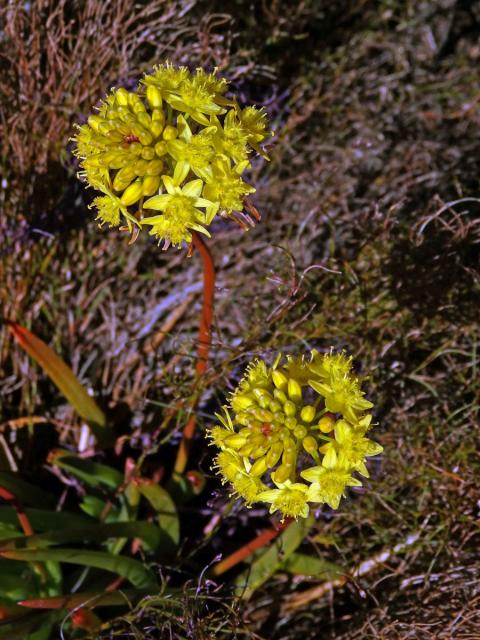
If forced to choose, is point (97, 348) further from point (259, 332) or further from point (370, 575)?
point (370, 575)

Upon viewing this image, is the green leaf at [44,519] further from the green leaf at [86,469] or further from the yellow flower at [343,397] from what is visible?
the yellow flower at [343,397]

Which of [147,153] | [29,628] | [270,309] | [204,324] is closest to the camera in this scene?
[147,153]

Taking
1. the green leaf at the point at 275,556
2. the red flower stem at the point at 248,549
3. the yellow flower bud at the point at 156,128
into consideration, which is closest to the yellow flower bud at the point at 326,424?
the red flower stem at the point at 248,549

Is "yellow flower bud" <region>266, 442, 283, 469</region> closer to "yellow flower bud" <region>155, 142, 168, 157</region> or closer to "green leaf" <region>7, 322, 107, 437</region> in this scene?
"yellow flower bud" <region>155, 142, 168, 157</region>

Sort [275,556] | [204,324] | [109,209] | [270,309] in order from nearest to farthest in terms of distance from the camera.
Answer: [109,209], [204,324], [275,556], [270,309]

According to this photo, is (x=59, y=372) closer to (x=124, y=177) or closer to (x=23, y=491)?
(x=23, y=491)

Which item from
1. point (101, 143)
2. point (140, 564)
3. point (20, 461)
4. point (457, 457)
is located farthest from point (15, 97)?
point (457, 457)

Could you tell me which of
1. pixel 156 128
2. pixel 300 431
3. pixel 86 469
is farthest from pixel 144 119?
pixel 86 469
